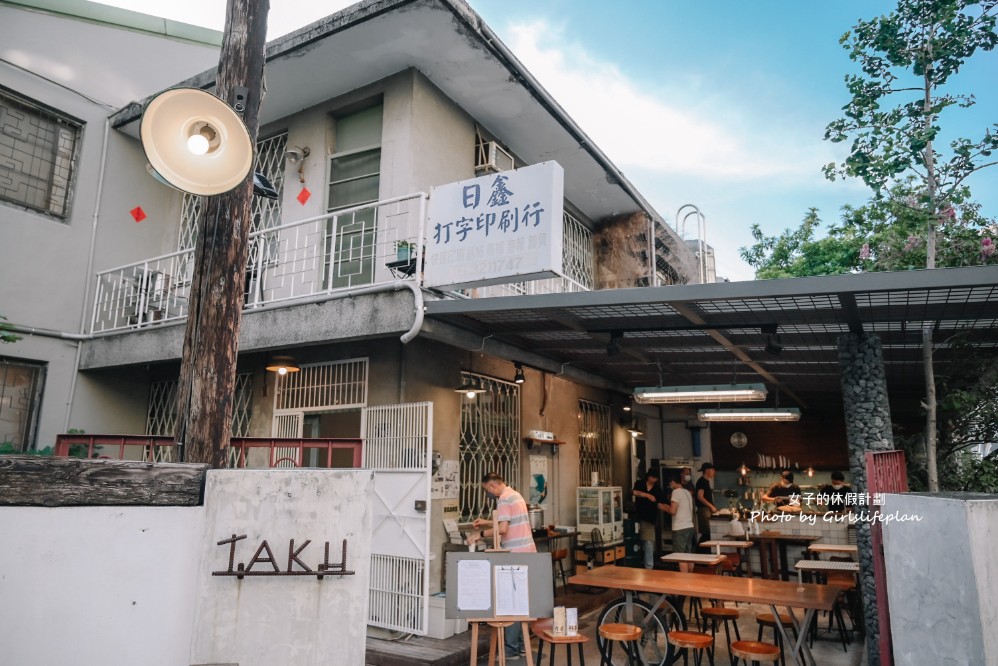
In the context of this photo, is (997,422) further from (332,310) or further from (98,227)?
(98,227)

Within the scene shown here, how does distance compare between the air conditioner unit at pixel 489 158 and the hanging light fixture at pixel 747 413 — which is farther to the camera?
the hanging light fixture at pixel 747 413

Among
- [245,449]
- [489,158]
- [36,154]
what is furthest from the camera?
[489,158]

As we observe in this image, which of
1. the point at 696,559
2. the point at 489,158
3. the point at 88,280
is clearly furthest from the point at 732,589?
the point at 88,280

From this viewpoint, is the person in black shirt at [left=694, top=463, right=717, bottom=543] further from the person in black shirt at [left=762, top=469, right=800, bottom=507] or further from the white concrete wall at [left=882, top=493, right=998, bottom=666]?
the white concrete wall at [left=882, top=493, right=998, bottom=666]

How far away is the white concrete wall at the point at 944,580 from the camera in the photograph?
11.4 ft

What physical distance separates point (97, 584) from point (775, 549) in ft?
32.5

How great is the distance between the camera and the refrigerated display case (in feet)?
36.1

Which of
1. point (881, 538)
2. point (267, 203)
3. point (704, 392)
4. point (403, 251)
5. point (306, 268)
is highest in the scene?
point (267, 203)

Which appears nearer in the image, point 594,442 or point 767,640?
point 767,640

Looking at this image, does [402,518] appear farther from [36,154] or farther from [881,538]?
[36,154]

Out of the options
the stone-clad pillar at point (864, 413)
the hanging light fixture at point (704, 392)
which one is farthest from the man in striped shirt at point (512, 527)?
the stone-clad pillar at point (864, 413)

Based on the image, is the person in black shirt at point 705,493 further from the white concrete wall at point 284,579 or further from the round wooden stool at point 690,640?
the white concrete wall at point 284,579

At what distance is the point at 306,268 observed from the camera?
9.14 m

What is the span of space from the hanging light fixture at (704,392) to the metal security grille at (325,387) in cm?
359
